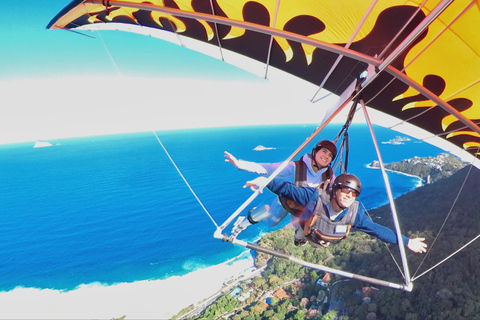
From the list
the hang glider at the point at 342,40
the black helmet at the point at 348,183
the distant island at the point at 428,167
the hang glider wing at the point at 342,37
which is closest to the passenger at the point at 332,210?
the black helmet at the point at 348,183

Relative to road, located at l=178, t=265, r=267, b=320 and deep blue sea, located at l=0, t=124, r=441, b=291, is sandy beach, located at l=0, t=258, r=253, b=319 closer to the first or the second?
road, located at l=178, t=265, r=267, b=320

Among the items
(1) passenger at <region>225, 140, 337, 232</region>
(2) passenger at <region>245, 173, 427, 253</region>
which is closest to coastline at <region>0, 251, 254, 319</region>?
(1) passenger at <region>225, 140, 337, 232</region>

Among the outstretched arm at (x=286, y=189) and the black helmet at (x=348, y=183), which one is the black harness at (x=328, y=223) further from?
the black helmet at (x=348, y=183)

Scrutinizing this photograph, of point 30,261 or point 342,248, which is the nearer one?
point 342,248

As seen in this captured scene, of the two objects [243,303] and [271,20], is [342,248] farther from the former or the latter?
[271,20]

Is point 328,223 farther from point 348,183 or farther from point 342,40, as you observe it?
point 342,40

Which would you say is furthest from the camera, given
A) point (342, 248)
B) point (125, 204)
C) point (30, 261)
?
point (125, 204)

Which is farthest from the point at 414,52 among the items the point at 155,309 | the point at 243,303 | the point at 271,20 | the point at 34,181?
the point at 34,181
